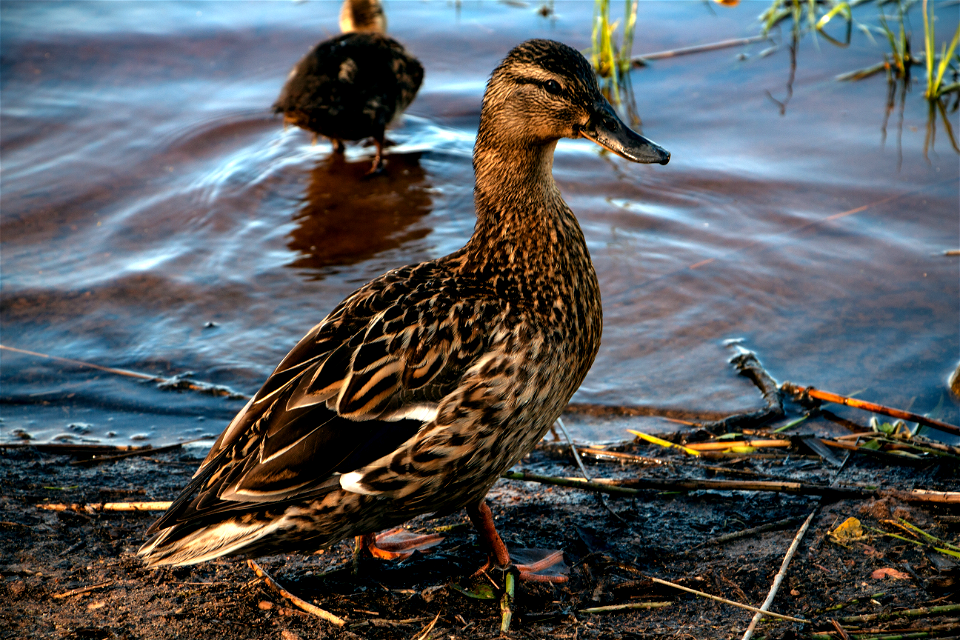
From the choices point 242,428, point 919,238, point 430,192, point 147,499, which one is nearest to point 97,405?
point 147,499

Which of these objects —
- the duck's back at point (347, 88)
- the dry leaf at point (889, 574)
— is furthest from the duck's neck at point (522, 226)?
the duck's back at point (347, 88)

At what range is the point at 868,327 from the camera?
15.1 feet

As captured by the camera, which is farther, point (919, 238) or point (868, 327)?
point (919, 238)

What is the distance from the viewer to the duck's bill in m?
3.02

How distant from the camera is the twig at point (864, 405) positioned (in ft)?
11.8

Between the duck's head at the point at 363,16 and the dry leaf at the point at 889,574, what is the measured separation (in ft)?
20.5

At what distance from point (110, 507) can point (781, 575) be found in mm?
2308

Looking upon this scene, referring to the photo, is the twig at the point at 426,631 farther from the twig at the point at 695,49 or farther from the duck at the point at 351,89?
the twig at the point at 695,49

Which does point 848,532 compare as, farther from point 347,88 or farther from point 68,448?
point 347,88

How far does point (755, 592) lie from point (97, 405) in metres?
3.08

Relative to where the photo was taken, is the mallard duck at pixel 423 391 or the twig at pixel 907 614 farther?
the mallard duck at pixel 423 391

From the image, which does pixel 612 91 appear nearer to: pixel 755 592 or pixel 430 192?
pixel 430 192

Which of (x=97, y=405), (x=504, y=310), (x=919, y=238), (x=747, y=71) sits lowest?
(x=97, y=405)

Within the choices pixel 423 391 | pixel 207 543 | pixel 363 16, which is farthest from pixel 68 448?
pixel 363 16
